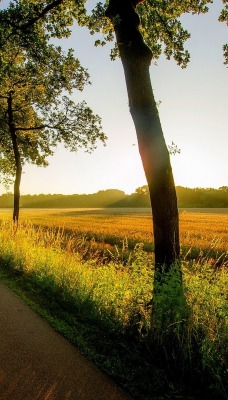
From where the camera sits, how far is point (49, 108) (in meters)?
22.3

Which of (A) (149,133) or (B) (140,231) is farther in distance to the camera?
(B) (140,231)

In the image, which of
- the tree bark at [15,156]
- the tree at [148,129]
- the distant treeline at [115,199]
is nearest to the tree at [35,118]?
the tree bark at [15,156]

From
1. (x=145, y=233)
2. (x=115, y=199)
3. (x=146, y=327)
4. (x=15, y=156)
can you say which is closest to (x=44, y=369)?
(x=146, y=327)

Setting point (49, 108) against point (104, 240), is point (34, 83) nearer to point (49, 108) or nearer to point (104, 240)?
point (49, 108)

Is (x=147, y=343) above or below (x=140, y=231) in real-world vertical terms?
above

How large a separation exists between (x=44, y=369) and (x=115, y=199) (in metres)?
151

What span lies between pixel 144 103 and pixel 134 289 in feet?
11.4

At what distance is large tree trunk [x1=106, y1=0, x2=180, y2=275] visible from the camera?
654 centimetres

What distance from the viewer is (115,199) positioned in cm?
15525

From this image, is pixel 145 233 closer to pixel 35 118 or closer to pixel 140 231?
pixel 140 231

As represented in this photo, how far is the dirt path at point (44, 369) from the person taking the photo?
3807 millimetres

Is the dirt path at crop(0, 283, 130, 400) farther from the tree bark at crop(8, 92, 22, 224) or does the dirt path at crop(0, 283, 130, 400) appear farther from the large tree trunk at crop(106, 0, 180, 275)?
the tree bark at crop(8, 92, 22, 224)

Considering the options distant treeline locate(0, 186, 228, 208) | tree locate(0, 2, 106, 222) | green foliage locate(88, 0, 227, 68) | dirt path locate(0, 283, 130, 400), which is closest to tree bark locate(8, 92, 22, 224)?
tree locate(0, 2, 106, 222)

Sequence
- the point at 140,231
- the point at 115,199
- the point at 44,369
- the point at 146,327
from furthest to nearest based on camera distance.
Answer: the point at 115,199 < the point at 140,231 < the point at 146,327 < the point at 44,369
